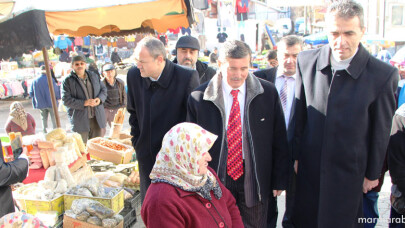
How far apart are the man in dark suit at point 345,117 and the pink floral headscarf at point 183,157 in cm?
102

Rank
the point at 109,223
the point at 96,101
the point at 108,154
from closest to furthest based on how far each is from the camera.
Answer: the point at 109,223 → the point at 108,154 → the point at 96,101

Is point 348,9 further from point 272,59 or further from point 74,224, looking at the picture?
point 272,59

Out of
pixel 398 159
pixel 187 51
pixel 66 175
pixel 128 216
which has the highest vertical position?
pixel 187 51

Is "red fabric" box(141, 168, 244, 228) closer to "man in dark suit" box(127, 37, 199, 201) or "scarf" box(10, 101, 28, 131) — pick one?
"man in dark suit" box(127, 37, 199, 201)

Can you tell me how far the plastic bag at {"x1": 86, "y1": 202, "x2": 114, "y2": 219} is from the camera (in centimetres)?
324

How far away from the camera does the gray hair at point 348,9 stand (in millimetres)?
2160

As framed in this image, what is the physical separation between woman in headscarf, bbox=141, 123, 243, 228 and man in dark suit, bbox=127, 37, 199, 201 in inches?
53.5

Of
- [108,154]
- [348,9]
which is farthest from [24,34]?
[348,9]

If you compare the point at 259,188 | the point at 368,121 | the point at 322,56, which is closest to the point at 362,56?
the point at 322,56

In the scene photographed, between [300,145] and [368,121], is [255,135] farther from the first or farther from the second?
[368,121]

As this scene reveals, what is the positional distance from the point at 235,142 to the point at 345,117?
77 centimetres

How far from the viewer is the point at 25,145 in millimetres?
4121

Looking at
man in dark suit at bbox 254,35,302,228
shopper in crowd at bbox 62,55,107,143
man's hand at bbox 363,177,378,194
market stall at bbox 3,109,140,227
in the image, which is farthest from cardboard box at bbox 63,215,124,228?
shopper in crowd at bbox 62,55,107,143

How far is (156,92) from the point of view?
3.11 meters
